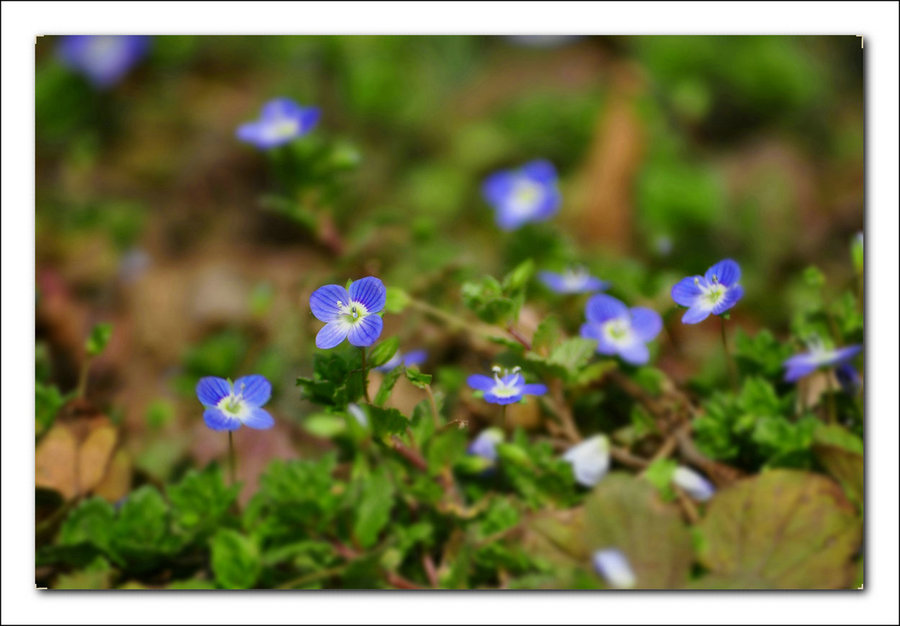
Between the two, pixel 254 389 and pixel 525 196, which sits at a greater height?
pixel 525 196

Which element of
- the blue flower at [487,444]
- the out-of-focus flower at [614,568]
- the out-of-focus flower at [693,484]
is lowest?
the out-of-focus flower at [614,568]

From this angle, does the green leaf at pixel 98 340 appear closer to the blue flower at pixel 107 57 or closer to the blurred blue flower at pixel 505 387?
the blurred blue flower at pixel 505 387

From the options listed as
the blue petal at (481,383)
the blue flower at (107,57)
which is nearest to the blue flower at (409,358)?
the blue petal at (481,383)

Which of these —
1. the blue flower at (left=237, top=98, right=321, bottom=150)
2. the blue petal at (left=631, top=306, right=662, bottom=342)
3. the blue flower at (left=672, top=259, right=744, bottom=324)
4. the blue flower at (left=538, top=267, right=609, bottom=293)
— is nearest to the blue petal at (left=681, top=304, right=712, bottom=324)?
the blue flower at (left=672, top=259, right=744, bottom=324)

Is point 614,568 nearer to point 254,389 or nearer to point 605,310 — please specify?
point 605,310

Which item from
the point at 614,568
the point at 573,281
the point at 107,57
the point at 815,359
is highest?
the point at 107,57

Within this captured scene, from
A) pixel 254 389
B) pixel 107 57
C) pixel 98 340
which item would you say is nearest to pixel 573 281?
pixel 254 389

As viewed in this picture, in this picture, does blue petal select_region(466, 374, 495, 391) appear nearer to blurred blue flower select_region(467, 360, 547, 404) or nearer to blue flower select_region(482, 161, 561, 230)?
blurred blue flower select_region(467, 360, 547, 404)
